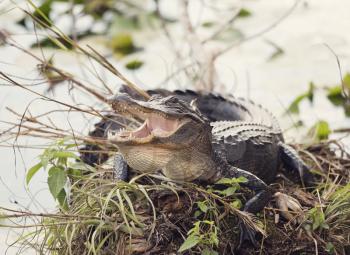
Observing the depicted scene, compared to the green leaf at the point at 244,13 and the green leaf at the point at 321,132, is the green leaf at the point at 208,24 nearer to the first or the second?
the green leaf at the point at 244,13

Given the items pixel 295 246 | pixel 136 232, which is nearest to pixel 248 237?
pixel 295 246

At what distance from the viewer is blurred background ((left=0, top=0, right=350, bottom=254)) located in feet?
19.2

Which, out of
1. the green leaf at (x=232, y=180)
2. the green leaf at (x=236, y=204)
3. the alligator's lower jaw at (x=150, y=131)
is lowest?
the green leaf at (x=236, y=204)

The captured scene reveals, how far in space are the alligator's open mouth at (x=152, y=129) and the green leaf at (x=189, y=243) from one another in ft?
1.56

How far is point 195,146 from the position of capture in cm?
425

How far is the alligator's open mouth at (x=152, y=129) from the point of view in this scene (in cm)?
392

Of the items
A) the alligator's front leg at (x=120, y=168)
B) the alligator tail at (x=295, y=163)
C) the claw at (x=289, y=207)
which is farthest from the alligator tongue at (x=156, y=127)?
the alligator tail at (x=295, y=163)

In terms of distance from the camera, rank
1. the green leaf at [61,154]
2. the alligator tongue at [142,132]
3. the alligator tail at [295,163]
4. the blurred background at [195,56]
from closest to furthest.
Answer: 1. the alligator tongue at [142,132]
2. the green leaf at [61,154]
3. the alligator tail at [295,163]
4. the blurred background at [195,56]

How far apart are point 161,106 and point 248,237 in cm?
74

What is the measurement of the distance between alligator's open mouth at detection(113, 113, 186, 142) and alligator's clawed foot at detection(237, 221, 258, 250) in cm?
55

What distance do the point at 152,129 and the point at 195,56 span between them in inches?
95.2

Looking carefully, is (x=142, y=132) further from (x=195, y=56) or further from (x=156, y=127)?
(x=195, y=56)

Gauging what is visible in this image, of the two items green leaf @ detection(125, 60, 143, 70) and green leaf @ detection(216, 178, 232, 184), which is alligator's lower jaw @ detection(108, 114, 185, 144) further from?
green leaf @ detection(125, 60, 143, 70)

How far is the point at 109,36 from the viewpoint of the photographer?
8.00 meters
